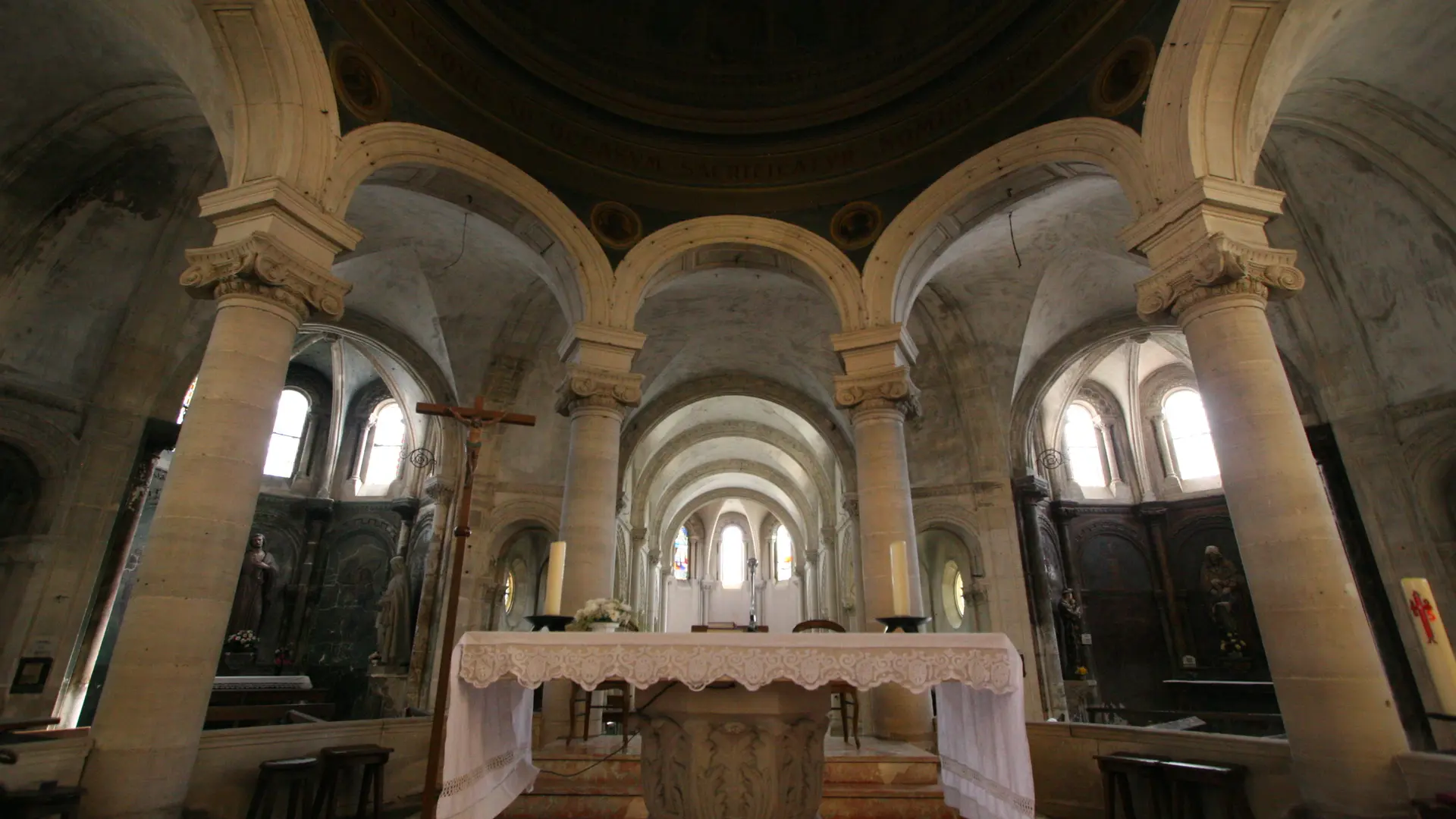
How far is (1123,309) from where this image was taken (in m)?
13.7

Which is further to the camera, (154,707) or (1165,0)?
(1165,0)

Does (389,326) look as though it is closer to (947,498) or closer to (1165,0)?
(947,498)

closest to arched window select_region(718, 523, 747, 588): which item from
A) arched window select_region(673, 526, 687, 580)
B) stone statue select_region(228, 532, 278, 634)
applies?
arched window select_region(673, 526, 687, 580)

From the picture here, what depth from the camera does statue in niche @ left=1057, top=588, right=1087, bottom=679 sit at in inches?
531

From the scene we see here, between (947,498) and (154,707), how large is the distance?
11.6 m

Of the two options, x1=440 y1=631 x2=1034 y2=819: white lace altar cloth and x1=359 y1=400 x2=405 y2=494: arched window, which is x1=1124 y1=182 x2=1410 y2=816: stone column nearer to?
x1=440 y1=631 x2=1034 y2=819: white lace altar cloth

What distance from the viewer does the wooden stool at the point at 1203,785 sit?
5.54 meters

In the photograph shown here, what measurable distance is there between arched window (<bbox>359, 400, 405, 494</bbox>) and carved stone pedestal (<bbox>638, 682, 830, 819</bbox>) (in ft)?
47.5

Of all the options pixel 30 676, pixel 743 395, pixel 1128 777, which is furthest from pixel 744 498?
pixel 1128 777

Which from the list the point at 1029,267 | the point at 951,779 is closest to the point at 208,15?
the point at 951,779

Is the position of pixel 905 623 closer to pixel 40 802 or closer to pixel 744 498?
pixel 40 802

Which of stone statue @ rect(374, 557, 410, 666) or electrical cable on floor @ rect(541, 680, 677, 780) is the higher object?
stone statue @ rect(374, 557, 410, 666)

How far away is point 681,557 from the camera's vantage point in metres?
32.4

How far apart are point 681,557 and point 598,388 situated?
80.1 ft
